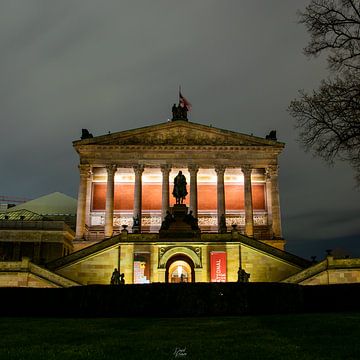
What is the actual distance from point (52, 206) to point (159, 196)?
2760 cm

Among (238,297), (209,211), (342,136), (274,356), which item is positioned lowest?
(274,356)

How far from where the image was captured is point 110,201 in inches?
2249

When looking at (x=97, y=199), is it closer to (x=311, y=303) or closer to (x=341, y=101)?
(x=311, y=303)

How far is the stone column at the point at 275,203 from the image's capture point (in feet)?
184

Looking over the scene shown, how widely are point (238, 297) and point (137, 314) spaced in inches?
174

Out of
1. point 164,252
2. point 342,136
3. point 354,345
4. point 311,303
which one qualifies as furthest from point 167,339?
point 164,252

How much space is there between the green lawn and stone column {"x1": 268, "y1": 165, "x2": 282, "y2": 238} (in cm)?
3937

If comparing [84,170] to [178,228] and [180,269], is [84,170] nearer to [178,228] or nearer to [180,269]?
[180,269]

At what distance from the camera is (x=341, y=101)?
747 inches

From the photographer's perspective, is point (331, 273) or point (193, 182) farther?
point (193, 182)

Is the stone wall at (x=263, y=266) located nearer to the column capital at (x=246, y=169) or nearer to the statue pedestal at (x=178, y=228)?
the statue pedestal at (x=178, y=228)

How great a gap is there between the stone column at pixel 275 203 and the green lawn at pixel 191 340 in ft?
129

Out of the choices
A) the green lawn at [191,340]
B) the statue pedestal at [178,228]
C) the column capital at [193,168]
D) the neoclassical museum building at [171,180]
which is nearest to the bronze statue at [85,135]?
the neoclassical museum building at [171,180]

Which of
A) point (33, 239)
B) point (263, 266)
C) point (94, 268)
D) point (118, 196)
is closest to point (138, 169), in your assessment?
point (118, 196)
